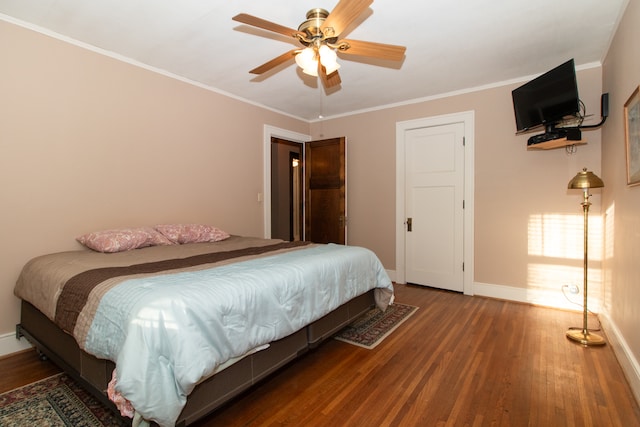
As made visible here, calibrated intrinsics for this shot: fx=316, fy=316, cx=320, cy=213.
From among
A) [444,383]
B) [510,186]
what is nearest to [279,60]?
[444,383]

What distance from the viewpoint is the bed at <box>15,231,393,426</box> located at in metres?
1.31

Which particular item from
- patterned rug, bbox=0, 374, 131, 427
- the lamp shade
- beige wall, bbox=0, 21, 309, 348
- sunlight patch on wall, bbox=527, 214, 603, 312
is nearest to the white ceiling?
beige wall, bbox=0, 21, 309, 348

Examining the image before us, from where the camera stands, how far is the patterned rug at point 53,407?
166 cm

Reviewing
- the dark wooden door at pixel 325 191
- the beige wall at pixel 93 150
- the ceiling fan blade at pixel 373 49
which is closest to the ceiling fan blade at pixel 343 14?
the ceiling fan blade at pixel 373 49

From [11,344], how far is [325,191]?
375 centimetres

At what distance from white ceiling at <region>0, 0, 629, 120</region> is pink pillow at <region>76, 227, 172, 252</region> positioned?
166cm

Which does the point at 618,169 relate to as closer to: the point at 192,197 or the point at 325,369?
the point at 325,369

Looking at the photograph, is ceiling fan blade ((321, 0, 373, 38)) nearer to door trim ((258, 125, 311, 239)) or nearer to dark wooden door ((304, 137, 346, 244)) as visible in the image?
door trim ((258, 125, 311, 239))

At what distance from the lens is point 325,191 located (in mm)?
4914

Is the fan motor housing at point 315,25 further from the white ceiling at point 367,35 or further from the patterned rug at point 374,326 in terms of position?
the patterned rug at point 374,326

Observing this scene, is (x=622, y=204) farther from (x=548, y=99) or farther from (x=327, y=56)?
(x=327, y=56)

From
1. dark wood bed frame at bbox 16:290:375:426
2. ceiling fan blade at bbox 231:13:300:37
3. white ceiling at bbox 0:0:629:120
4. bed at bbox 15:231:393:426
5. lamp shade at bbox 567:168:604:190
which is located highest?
white ceiling at bbox 0:0:629:120

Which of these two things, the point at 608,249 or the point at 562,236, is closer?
the point at 608,249

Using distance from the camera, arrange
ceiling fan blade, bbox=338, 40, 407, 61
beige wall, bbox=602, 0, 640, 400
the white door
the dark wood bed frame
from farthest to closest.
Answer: the white door < ceiling fan blade, bbox=338, 40, 407, 61 < beige wall, bbox=602, 0, 640, 400 < the dark wood bed frame
